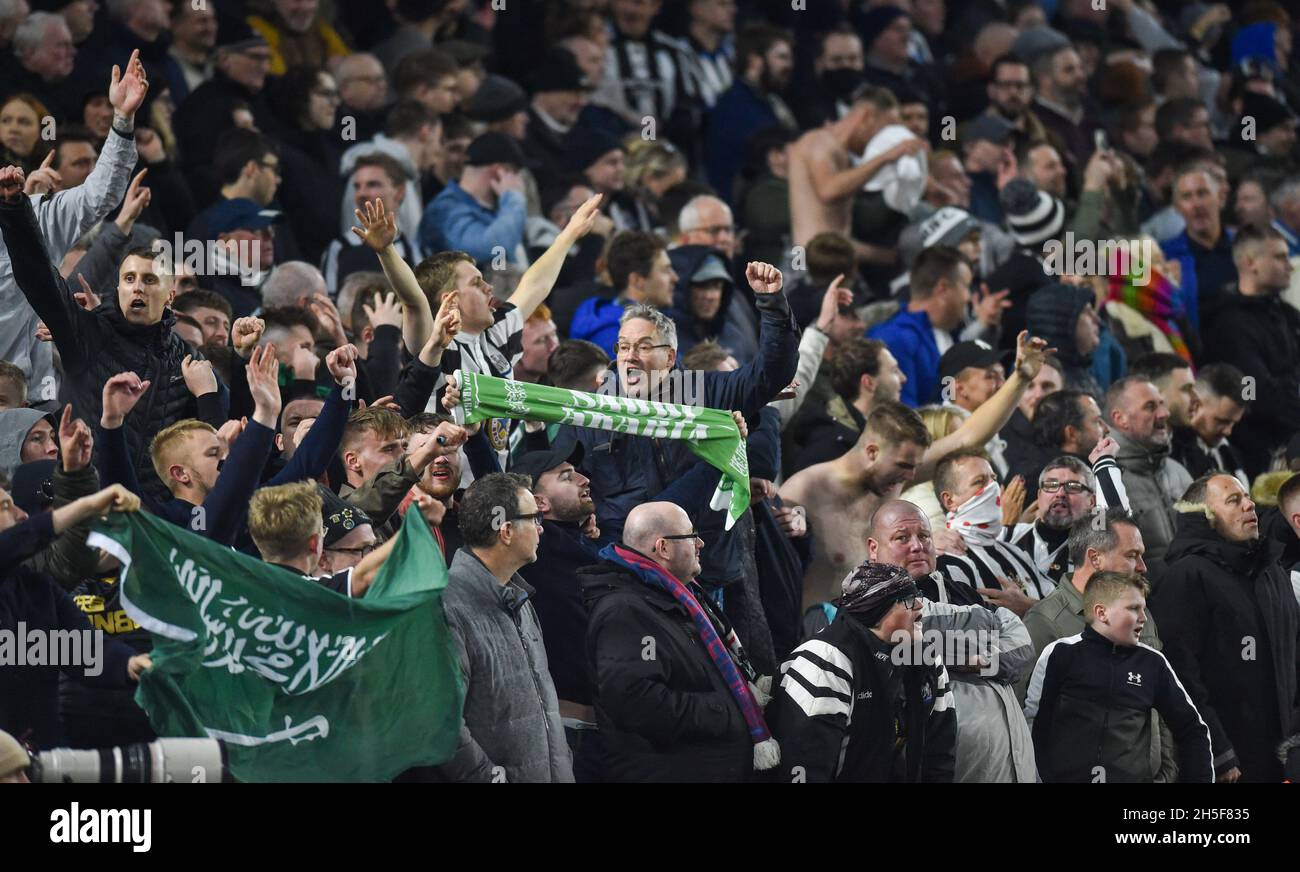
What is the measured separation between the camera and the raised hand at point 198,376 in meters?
8.80

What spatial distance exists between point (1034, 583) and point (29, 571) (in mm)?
4443

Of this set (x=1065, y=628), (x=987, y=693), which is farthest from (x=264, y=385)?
(x=1065, y=628)

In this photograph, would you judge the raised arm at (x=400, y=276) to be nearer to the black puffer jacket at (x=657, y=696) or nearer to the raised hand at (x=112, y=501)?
the black puffer jacket at (x=657, y=696)

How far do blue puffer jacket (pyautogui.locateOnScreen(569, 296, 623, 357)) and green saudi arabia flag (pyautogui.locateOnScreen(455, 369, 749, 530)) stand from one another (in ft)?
5.75

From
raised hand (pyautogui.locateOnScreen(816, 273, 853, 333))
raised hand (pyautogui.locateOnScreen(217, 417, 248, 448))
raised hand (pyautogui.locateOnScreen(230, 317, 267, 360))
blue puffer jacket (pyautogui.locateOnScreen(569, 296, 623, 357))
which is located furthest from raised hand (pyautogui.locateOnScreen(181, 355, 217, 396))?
raised hand (pyautogui.locateOnScreen(816, 273, 853, 333))

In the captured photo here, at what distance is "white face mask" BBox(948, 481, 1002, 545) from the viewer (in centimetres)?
980

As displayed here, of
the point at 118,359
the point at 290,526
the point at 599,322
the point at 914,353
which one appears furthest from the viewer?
the point at 914,353

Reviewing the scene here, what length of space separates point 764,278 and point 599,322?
1937 mm

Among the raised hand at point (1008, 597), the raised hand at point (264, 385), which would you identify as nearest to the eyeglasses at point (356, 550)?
the raised hand at point (264, 385)

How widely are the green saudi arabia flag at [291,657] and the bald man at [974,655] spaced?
2.09 meters

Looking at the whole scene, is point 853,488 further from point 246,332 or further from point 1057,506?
point 246,332

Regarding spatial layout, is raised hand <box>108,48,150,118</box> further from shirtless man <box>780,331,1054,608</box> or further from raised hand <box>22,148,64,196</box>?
shirtless man <box>780,331,1054,608</box>

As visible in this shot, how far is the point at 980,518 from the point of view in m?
9.83

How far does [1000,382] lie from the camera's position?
11648 millimetres
